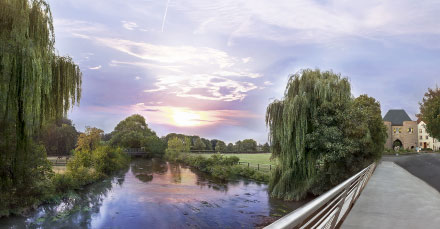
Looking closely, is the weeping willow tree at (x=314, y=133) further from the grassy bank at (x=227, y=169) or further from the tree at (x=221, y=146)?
the tree at (x=221, y=146)

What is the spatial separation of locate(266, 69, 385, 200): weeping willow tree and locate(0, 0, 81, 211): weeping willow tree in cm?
1263

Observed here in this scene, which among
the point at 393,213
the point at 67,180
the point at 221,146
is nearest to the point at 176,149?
the point at 221,146

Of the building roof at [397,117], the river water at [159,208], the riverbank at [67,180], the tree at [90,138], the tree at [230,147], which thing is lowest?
the river water at [159,208]

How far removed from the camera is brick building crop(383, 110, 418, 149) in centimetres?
7788

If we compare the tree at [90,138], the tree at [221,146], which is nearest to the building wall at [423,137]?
the tree at [221,146]

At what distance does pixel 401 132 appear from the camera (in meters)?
78.7

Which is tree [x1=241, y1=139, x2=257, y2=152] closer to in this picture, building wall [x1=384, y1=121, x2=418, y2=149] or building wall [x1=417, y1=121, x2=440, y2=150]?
building wall [x1=384, y1=121, x2=418, y2=149]

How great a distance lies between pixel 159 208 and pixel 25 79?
1257 cm

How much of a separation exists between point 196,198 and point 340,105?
13.2m

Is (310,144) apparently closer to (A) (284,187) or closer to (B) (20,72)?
(A) (284,187)

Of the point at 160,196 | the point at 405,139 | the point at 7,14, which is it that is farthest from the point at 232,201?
the point at 405,139

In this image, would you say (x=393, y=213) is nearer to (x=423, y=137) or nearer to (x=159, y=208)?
(x=159, y=208)

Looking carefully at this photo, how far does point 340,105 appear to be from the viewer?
1873 cm

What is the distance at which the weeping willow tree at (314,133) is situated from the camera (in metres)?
18.4
